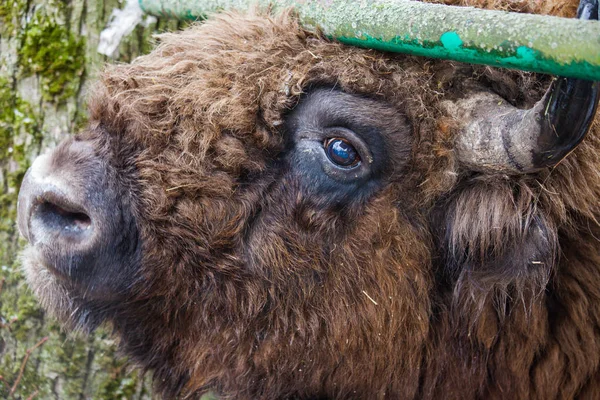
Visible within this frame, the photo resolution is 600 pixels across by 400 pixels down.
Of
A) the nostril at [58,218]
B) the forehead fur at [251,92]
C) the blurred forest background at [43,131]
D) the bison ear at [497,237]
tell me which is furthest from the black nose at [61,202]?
the bison ear at [497,237]

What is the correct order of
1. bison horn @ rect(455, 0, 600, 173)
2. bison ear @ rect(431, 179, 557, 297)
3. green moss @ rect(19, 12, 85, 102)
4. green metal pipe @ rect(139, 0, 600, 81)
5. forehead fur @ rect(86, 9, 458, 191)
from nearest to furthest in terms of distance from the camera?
1. green metal pipe @ rect(139, 0, 600, 81)
2. bison horn @ rect(455, 0, 600, 173)
3. bison ear @ rect(431, 179, 557, 297)
4. forehead fur @ rect(86, 9, 458, 191)
5. green moss @ rect(19, 12, 85, 102)

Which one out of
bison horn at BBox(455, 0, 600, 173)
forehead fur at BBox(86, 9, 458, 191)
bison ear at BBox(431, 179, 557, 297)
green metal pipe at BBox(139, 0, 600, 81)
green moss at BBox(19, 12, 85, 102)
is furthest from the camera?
green moss at BBox(19, 12, 85, 102)

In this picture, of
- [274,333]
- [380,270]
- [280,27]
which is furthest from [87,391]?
[280,27]

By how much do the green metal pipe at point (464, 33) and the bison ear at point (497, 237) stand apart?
2.33 feet

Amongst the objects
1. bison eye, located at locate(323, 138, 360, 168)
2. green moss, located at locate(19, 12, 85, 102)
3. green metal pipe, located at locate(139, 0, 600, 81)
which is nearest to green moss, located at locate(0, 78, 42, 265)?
green moss, located at locate(19, 12, 85, 102)

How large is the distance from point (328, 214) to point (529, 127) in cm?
91

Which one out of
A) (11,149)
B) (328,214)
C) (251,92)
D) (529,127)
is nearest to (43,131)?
(11,149)

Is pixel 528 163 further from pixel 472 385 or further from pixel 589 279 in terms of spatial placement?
pixel 472 385

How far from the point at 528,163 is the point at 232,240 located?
124 centimetres

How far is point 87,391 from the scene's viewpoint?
4.32 m

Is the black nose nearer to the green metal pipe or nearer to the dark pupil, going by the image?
the dark pupil

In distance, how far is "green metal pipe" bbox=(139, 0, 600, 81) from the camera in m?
1.88

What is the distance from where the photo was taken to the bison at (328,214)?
2754 mm

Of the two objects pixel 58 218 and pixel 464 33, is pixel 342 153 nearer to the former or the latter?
pixel 464 33
